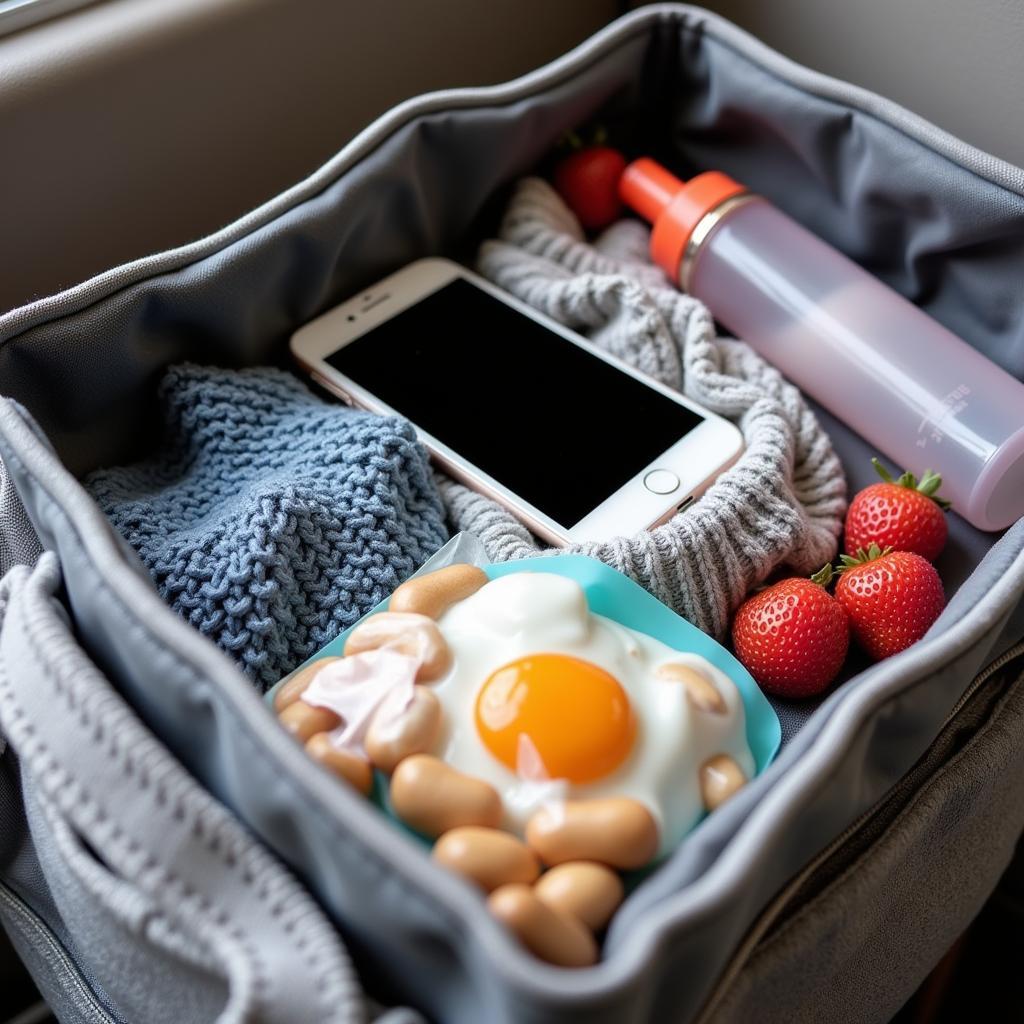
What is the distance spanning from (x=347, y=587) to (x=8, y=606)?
0.17 m

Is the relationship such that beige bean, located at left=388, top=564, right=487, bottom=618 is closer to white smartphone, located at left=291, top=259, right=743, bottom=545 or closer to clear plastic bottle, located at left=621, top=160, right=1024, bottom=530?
white smartphone, located at left=291, top=259, right=743, bottom=545

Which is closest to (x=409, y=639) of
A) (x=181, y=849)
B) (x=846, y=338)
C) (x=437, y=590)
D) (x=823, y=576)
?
(x=437, y=590)

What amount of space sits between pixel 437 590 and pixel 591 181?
1.35 feet

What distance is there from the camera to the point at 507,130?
2.56 feet

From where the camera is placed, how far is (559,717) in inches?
19.1

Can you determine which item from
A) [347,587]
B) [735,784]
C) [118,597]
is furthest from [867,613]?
[118,597]

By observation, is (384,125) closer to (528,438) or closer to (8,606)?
(528,438)

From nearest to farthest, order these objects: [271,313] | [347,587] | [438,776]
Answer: [438,776] → [347,587] → [271,313]

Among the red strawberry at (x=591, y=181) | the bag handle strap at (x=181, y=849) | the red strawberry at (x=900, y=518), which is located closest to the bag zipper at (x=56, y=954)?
the bag handle strap at (x=181, y=849)

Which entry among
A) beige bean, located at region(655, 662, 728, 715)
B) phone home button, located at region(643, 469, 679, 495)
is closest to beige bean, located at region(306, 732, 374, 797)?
beige bean, located at region(655, 662, 728, 715)

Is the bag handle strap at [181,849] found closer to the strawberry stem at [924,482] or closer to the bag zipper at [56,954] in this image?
the bag zipper at [56,954]

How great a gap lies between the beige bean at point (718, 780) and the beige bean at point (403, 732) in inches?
4.9

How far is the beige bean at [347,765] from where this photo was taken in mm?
484

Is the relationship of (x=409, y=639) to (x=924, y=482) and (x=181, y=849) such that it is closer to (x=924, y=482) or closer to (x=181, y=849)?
(x=181, y=849)
